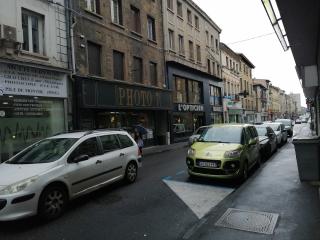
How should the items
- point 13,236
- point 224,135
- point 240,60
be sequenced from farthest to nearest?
1. point 240,60
2. point 224,135
3. point 13,236

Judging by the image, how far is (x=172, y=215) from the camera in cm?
655

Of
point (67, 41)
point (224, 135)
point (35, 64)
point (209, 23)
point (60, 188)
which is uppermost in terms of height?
point (209, 23)

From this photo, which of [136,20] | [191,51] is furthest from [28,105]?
[191,51]

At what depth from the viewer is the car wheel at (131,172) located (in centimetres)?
937

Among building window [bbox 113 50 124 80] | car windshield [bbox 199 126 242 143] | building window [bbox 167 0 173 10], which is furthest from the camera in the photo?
building window [bbox 167 0 173 10]

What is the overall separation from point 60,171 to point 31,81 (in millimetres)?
7731

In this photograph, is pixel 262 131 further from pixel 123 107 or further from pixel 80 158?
pixel 80 158

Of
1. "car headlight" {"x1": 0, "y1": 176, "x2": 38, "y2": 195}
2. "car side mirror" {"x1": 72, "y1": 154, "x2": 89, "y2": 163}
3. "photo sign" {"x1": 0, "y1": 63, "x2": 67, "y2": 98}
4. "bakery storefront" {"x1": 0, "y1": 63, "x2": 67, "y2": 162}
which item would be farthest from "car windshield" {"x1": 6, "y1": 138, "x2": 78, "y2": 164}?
"photo sign" {"x1": 0, "y1": 63, "x2": 67, "y2": 98}

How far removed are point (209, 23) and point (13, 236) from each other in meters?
34.2

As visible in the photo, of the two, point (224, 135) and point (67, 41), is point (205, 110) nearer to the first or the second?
point (67, 41)

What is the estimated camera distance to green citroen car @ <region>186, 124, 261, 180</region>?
9.13 meters

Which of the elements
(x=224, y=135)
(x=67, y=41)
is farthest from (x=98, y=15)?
(x=224, y=135)

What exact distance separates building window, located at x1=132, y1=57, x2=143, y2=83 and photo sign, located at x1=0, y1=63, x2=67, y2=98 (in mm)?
6686

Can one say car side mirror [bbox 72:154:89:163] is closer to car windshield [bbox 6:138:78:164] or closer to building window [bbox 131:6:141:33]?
car windshield [bbox 6:138:78:164]
